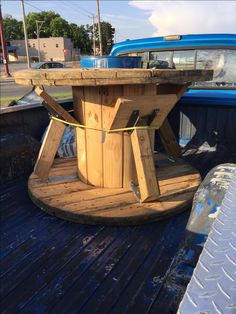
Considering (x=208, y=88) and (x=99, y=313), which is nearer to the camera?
(x=99, y=313)

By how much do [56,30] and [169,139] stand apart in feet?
293

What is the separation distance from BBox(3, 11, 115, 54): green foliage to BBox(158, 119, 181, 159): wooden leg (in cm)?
8339

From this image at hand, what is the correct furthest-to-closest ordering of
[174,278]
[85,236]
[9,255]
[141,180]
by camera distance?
[141,180] < [85,236] < [9,255] < [174,278]

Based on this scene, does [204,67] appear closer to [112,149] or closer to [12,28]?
[112,149]

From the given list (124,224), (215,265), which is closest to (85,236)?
(124,224)

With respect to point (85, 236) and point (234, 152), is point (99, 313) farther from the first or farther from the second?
point (234, 152)

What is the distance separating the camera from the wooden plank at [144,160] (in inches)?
100

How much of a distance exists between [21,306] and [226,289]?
1.43m

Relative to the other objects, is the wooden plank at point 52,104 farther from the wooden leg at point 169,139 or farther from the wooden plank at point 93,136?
the wooden leg at point 169,139

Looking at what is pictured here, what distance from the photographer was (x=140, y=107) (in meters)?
2.44

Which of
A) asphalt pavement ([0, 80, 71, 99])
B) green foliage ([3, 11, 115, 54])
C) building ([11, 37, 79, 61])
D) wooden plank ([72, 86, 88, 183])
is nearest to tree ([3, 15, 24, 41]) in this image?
green foliage ([3, 11, 115, 54])

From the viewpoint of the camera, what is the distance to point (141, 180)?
2613mm

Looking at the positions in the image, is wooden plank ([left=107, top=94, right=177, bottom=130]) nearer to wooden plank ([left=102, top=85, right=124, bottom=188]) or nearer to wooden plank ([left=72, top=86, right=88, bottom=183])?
wooden plank ([left=102, top=85, right=124, bottom=188])

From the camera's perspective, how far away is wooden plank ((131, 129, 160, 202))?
2541 mm
